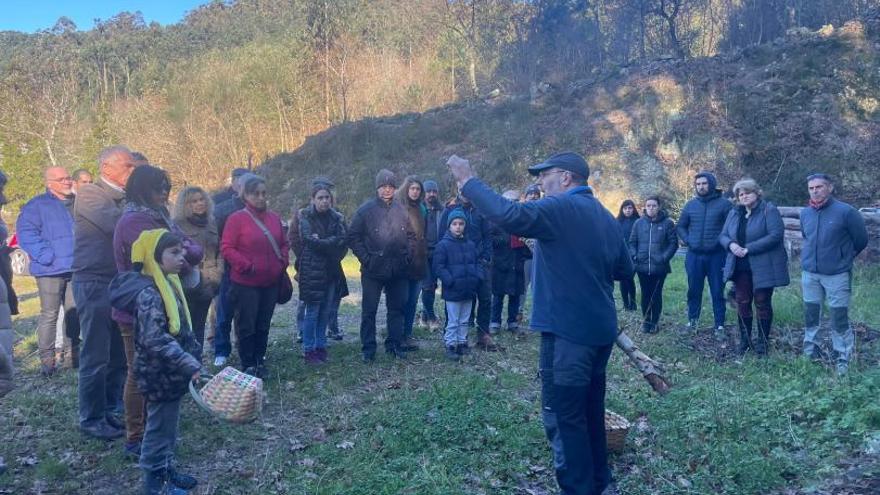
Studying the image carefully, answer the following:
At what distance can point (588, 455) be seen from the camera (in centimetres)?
401

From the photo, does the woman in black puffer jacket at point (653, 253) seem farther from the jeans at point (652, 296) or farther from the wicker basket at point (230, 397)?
the wicker basket at point (230, 397)

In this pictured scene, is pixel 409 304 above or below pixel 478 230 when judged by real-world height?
below

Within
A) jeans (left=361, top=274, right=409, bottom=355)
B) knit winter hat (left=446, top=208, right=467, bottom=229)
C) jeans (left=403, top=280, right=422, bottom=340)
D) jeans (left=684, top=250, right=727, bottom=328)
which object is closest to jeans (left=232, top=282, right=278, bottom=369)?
jeans (left=361, top=274, right=409, bottom=355)

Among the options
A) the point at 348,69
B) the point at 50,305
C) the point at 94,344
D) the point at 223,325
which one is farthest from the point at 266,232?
the point at 348,69

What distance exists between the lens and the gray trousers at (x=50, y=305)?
23.0 feet


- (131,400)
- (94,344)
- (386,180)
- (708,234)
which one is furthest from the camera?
(708,234)

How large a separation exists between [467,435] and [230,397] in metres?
2.01

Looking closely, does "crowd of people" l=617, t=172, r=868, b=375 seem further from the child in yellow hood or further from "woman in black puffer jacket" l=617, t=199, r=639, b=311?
the child in yellow hood

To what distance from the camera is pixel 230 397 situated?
4.02 metres

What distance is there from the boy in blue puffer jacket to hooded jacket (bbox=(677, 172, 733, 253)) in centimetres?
281

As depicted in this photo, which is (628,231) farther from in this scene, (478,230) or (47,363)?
(47,363)

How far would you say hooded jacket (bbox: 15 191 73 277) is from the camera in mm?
6902

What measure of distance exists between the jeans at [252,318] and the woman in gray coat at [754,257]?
199 inches

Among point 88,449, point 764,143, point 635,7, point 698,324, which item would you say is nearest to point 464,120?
point 635,7
